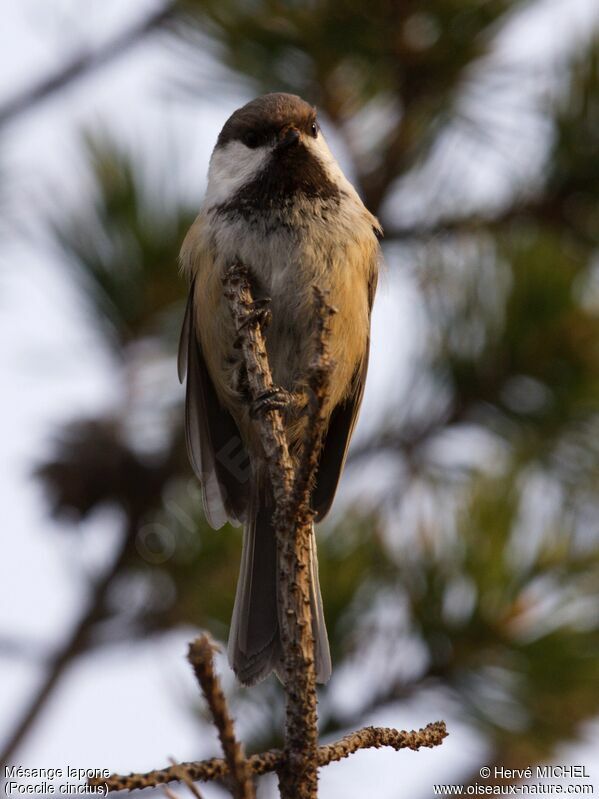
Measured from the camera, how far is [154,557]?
243 centimetres

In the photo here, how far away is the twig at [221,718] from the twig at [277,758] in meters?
0.05

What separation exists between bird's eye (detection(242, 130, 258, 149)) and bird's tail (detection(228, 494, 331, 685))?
105 cm

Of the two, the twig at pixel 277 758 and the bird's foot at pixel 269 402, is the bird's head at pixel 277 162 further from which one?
the twig at pixel 277 758

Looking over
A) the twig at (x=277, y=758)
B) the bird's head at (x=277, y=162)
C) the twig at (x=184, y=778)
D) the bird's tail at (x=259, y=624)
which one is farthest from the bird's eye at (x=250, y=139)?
the twig at (x=184, y=778)

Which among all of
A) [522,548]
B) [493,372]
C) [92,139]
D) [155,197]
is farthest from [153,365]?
[522,548]

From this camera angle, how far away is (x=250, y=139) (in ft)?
9.22

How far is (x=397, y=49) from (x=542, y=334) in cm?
80

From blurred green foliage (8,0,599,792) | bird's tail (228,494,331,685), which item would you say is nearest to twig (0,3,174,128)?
blurred green foliage (8,0,599,792)

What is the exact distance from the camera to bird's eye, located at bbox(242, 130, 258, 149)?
278cm

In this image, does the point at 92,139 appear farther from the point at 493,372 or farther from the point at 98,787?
the point at 98,787

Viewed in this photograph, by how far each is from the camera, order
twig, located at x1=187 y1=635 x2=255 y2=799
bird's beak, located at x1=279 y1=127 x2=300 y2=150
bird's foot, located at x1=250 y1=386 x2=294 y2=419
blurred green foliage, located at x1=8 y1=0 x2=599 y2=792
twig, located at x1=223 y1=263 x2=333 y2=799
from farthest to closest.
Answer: bird's beak, located at x1=279 y1=127 x2=300 y2=150 < blurred green foliage, located at x1=8 y1=0 x2=599 y2=792 < bird's foot, located at x1=250 y1=386 x2=294 y2=419 < twig, located at x1=223 y1=263 x2=333 y2=799 < twig, located at x1=187 y1=635 x2=255 y2=799

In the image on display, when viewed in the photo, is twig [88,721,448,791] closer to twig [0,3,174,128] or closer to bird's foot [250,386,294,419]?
bird's foot [250,386,294,419]

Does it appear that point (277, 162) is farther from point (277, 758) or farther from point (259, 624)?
point (277, 758)

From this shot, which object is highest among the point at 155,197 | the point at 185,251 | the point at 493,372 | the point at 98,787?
the point at 155,197
